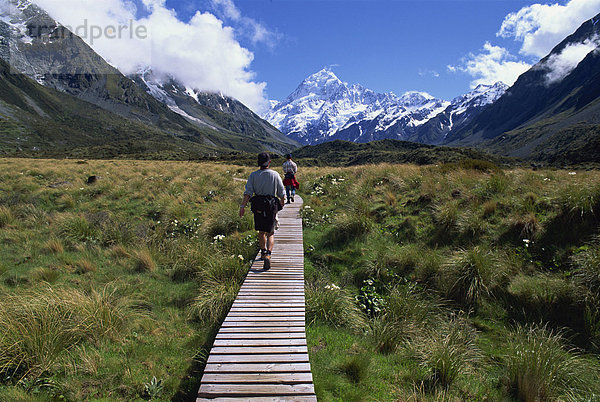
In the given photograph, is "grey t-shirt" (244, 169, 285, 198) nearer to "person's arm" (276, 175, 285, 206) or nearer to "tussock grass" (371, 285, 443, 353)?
"person's arm" (276, 175, 285, 206)

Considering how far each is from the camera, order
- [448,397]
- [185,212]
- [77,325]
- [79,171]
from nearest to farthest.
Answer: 1. [448,397]
2. [77,325]
3. [185,212]
4. [79,171]

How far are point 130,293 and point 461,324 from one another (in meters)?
7.10

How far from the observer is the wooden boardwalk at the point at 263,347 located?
143 inches

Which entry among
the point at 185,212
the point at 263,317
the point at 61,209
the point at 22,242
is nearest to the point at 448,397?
the point at 263,317

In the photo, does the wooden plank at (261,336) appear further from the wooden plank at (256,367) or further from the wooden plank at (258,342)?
the wooden plank at (256,367)

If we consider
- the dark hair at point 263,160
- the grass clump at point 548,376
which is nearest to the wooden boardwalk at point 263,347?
the dark hair at point 263,160

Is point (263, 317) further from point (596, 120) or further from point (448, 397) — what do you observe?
point (596, 120)

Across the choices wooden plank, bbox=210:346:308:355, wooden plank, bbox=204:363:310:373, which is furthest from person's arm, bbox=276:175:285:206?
wooden plank, bbox=204:363:310:373

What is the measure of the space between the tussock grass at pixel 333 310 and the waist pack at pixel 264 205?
205cm

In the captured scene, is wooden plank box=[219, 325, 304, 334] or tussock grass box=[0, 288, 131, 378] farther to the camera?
wooden plank box=[219, 325, 304, 334]

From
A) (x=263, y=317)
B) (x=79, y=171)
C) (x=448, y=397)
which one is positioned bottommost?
(x=448, y=397)

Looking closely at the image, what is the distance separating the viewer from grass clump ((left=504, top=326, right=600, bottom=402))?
12.8ft

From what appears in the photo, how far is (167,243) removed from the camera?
9.52 meters

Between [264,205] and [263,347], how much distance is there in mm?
3315
